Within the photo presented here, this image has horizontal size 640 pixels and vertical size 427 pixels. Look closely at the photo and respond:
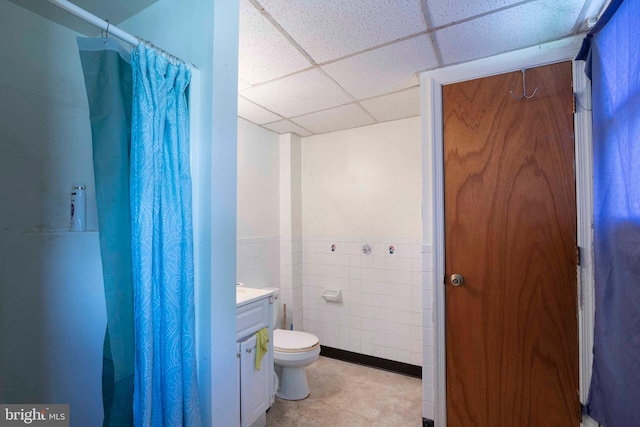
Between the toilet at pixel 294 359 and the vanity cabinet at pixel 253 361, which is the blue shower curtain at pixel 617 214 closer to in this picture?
the toilet at pixel 294 359

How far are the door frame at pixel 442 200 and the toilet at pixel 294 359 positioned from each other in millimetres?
786

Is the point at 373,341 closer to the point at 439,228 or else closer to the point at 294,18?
the point at 439,228

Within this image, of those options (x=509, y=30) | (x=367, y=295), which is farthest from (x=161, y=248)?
(x=367, y=295)

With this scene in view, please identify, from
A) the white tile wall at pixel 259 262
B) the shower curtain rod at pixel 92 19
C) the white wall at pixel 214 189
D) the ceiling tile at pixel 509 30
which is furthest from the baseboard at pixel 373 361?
the shower curtain rod at pixel 92 19

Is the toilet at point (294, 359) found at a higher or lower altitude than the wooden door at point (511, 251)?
lower

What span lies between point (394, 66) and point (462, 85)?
420mm

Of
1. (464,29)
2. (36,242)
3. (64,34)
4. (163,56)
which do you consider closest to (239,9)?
(163,56)

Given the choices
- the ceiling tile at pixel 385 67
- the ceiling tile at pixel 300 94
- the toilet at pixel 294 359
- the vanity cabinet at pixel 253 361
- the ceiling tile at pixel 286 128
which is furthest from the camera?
the ceiling tile at pixel 286 128

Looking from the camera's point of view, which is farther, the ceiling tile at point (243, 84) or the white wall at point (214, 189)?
the ceiling tile at point (243, 84)

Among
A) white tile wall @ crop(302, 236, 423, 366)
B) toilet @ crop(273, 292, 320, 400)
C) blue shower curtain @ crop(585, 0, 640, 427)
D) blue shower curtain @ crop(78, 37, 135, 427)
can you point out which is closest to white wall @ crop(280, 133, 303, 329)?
white tile wall @ crop(302, 236, 423, 366)

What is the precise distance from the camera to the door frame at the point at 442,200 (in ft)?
4.63

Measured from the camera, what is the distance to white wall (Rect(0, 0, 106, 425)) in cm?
105

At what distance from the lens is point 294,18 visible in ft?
4.20

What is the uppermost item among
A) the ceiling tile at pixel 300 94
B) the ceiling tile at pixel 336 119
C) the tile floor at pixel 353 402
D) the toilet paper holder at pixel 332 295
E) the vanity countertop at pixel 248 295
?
the ceiling tile at pixel 300 94
